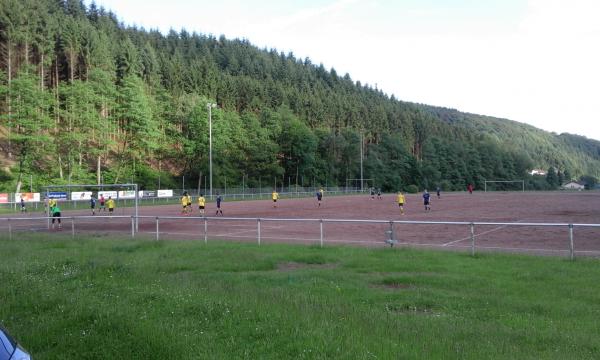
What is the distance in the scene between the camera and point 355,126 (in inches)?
5615

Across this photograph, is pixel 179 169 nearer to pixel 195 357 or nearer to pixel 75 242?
pixel 75 242

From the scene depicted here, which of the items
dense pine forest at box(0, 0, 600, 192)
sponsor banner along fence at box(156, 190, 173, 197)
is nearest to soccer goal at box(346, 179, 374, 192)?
dense pine forest at box(0, 0, 600, 192)

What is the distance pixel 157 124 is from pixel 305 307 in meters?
77.6

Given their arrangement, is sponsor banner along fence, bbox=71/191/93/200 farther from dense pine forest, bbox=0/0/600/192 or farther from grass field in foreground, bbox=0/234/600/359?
grass field in foreground, bbox=0/234/600/359

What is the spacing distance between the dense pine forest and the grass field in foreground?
175 ft

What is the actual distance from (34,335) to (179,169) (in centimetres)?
8511

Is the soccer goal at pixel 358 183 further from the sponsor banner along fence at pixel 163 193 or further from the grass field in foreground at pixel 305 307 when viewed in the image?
the grass field in foreground at pixel 305 307

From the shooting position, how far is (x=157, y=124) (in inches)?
3177

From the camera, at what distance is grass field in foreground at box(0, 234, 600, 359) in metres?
5.57

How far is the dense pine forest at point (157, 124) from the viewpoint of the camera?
63.2m

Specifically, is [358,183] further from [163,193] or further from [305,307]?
[305,307]

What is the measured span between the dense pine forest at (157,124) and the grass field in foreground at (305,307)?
175 feet

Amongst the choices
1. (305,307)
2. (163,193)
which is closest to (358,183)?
(163,193)

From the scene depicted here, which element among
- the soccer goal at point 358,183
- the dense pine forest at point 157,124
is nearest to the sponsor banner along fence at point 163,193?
the dense pine forest at point 157,124
